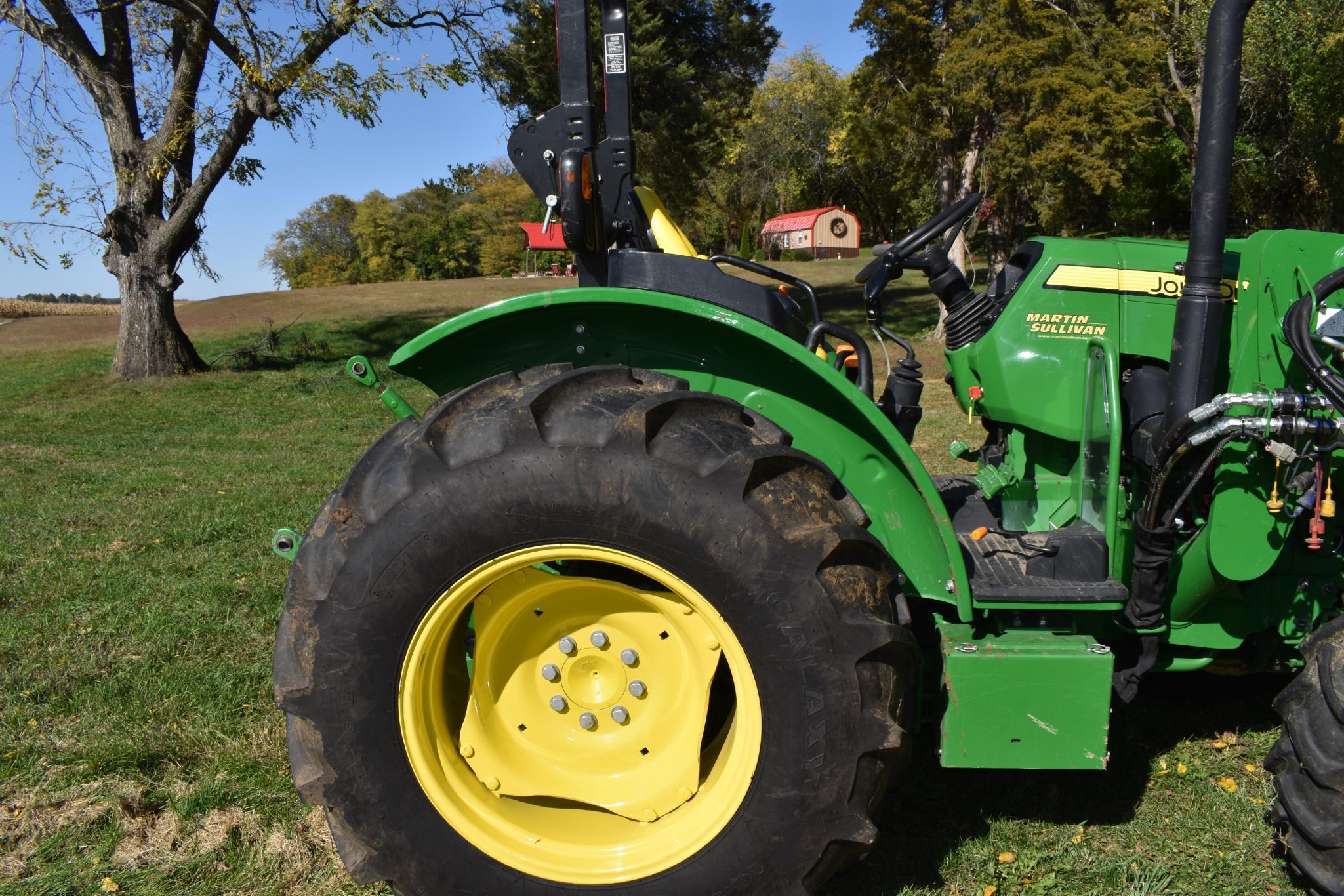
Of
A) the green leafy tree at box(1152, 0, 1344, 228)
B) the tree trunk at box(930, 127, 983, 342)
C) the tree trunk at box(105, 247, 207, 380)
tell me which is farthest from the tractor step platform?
the tree trunk at box(105, 247, 207, 380)

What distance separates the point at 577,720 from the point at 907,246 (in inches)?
64.9

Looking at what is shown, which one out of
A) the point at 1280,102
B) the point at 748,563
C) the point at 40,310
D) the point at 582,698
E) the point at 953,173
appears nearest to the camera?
the point at 748,563

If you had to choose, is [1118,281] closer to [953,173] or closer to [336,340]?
[953,173]

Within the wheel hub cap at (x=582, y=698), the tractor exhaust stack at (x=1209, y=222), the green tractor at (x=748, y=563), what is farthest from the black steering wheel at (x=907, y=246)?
the wheel hub cap at (x=582, y=698)

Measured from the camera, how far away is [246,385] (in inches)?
519

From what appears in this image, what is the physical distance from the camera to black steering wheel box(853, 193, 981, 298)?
273cm

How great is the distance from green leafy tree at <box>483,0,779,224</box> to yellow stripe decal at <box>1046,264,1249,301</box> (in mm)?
15038

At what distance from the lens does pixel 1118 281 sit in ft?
8.63

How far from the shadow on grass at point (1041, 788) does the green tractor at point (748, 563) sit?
0.37 m

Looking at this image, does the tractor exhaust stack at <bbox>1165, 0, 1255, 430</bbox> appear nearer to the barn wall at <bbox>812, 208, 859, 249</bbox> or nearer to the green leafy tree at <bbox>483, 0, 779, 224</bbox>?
the green leafy tree at <bbox>483, 0, 779, 224</bbox>

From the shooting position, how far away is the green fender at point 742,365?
211 centimetres

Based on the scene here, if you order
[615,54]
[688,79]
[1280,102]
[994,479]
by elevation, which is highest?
[688,79]

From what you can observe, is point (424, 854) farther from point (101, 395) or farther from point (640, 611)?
point (101, 395)

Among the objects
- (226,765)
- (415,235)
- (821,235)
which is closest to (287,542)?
(226,765)
